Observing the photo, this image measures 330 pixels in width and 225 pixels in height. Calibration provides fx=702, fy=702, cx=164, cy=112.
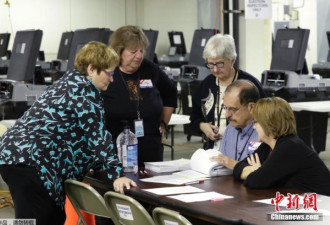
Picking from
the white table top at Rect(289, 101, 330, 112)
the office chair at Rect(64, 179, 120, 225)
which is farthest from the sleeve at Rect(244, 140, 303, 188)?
the white table top at Rect(289, 101, 330, 112)

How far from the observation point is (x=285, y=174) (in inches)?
129

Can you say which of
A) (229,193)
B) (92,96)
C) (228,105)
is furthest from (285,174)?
(92,96)

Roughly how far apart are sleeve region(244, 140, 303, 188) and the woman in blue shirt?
2.18ft

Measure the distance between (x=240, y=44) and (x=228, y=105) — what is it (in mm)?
4722

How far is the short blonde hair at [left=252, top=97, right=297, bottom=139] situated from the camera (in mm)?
3285

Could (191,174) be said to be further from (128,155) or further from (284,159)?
(284,159)

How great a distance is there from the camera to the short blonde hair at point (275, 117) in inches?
129

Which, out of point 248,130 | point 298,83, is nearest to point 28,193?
point 248,130

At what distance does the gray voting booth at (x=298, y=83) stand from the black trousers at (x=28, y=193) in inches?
176

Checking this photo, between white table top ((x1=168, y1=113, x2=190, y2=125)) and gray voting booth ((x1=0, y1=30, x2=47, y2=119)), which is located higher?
gray voting booth ((x1=0, y1=30, x2=47, y2=119))

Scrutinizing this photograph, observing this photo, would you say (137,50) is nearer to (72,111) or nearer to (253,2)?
(72,111)

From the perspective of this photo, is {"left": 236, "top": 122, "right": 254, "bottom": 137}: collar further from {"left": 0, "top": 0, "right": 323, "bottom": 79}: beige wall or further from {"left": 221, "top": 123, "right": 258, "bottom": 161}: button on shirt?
{"left": 0, "top": 0, "right": 323, "bottom": 79}: beige wall

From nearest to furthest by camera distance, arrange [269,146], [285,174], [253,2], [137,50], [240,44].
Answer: [285,174]
[269,146]
[137,50]
[253,2]
[240,44]

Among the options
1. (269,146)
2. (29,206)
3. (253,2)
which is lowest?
(29,206)
